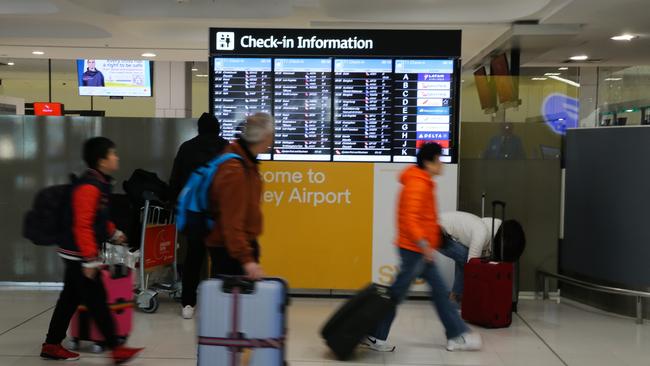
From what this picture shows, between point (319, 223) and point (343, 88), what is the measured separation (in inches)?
53.2

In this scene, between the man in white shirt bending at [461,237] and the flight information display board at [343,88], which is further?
the flight information display board at [343,88]

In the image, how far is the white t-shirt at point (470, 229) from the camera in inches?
220

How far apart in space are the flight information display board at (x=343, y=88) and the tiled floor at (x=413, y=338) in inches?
62.8

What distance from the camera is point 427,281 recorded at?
4.52m

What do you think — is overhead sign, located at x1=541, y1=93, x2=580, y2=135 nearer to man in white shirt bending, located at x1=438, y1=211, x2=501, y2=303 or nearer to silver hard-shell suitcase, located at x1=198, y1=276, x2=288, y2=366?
man in white shirt bending, located at x1=438, y1=211, x2=501, y2=303

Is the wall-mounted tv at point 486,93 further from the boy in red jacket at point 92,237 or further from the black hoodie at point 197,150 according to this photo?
the boy in red jacket at point 92,237

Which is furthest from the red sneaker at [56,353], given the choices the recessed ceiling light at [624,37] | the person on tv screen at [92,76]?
the person on tv screen at [92,76]

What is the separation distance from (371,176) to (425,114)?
80 cm

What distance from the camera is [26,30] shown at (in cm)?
1048

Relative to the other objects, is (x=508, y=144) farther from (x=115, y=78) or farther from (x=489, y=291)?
(x=115, y=78)

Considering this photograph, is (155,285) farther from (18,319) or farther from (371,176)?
(371,176)

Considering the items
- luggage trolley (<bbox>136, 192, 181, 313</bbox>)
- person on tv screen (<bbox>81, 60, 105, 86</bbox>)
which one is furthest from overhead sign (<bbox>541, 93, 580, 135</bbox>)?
person on tv screen (<bbox>81, 60, 105, 86</bbox>)

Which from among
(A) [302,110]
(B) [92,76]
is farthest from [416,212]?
(B) [92,76]

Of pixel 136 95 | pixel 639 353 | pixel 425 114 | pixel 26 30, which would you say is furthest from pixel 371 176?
pixel 136 95
